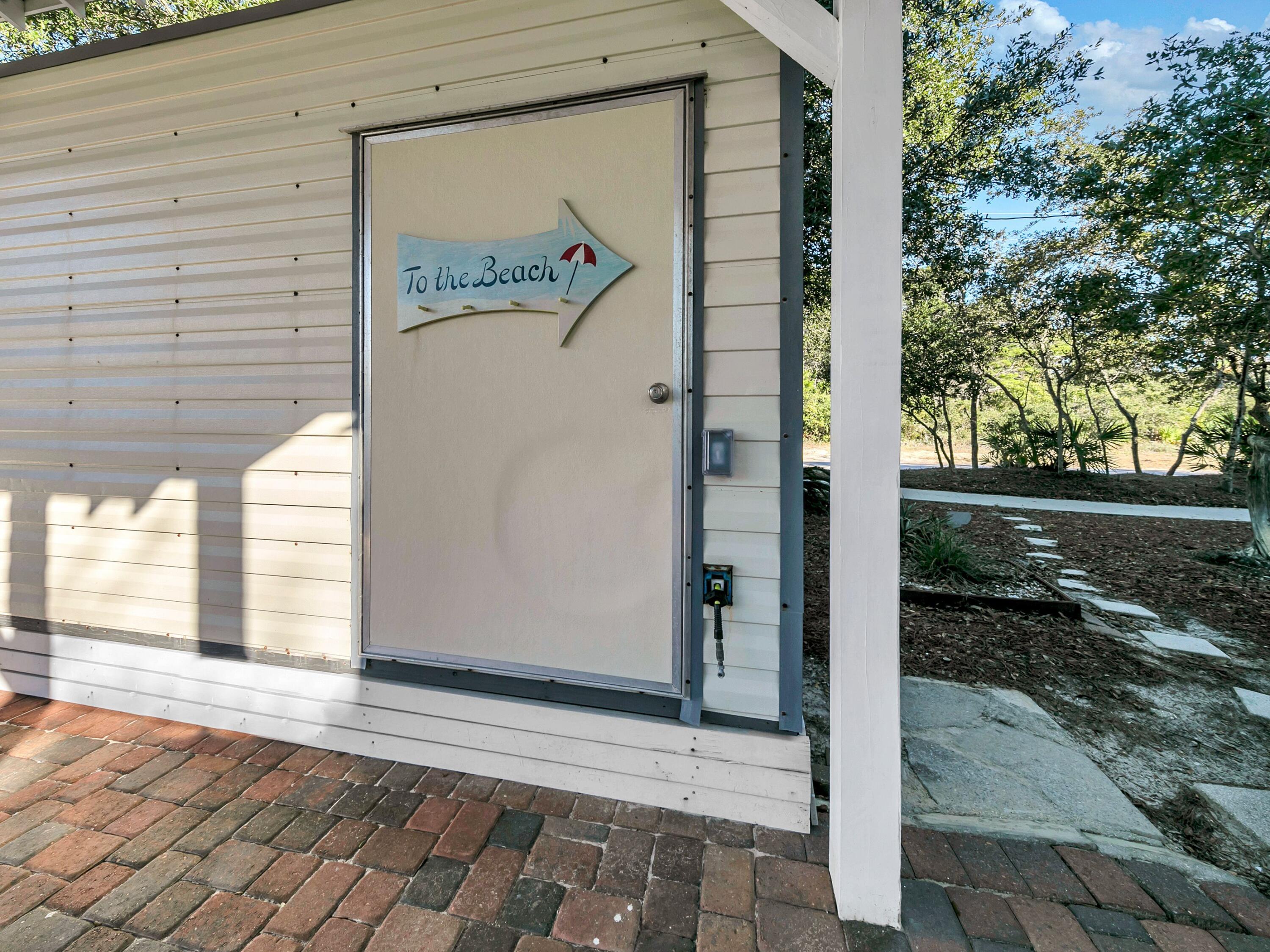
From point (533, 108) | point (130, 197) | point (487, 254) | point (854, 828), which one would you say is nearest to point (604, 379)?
point (487, 254)

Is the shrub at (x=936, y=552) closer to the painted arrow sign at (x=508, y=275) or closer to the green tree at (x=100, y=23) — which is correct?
the painted arrow sign at (x=508, y=275)

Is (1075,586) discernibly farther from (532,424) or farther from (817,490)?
(532,424)

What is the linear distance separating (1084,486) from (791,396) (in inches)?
132

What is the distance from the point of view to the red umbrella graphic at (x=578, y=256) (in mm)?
1748

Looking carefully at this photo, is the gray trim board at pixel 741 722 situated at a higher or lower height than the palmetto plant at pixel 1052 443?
lower

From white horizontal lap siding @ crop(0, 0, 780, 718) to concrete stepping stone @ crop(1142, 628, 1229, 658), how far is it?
2.81 metres

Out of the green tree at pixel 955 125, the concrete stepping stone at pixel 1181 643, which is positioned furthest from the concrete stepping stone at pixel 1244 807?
the green tree at pixel 955 125

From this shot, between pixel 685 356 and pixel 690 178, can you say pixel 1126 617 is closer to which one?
pixel 685 356

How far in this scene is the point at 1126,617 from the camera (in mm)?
3246

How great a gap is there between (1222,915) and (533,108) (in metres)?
2.98

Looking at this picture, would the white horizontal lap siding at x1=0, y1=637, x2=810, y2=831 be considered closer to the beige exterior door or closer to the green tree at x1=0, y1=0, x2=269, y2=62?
the beige exterior door

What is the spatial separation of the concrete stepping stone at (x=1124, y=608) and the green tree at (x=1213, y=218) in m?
0.60

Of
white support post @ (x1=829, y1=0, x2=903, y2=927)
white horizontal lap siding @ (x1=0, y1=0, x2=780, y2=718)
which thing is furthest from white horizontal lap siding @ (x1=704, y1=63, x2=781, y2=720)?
white support post @ (x1=829, y1=0, x2=903, y2=927)

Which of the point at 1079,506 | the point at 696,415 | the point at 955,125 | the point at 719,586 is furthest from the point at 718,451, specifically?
the point at 955,125
